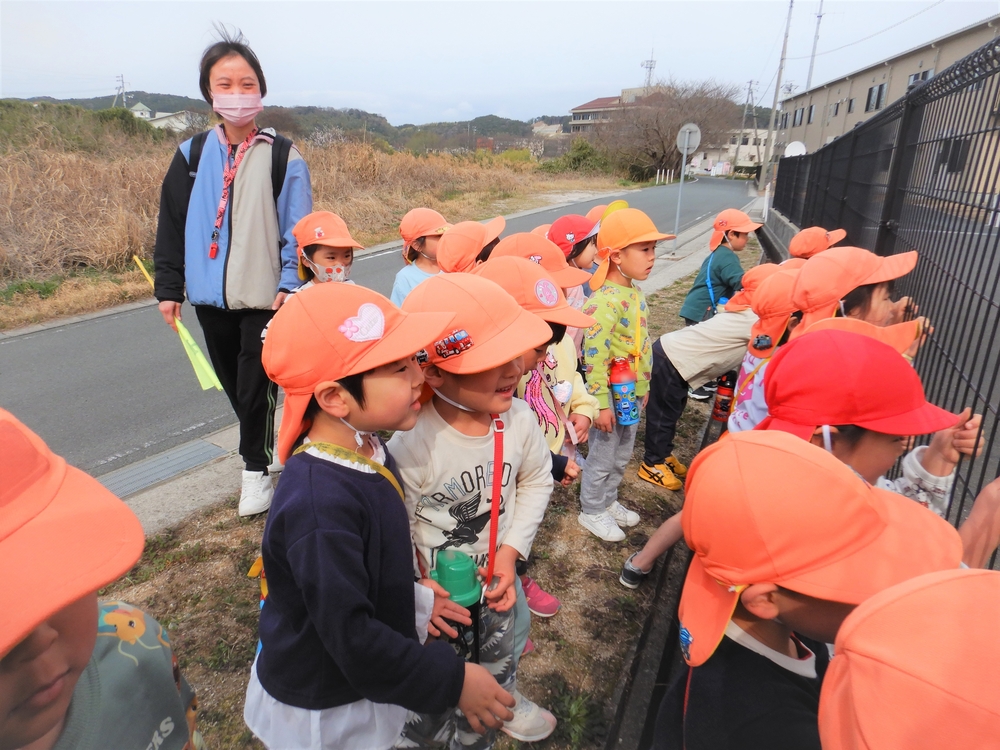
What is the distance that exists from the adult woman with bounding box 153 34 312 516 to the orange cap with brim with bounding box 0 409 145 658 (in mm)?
2274

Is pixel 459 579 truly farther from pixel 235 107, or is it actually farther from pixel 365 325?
pixel 235 107

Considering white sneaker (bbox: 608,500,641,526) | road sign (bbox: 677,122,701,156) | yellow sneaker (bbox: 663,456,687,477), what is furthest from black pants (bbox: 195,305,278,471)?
road sign (bbox: 677,122,701,156)

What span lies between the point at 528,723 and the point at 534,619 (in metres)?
0.60

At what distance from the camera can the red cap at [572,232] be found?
3.91 m

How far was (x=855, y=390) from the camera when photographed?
1686 mm

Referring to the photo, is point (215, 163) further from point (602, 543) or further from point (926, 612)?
point (926, 612)

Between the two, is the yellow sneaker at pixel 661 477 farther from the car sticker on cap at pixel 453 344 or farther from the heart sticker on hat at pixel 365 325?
the heart sticker on hat at pixel 365 325

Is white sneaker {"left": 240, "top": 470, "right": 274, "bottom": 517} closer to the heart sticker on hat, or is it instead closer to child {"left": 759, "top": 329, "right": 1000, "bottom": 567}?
the heart sticker on hat

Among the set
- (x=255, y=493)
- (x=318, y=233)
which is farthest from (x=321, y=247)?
(x=255, y=493)

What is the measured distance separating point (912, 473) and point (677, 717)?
4.27 feet

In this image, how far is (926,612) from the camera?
0.63 metres

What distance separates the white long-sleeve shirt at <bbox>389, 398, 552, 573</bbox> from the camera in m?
1.66

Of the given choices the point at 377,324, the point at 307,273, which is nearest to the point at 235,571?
the point at 307,273

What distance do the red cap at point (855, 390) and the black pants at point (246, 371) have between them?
2410 mm
